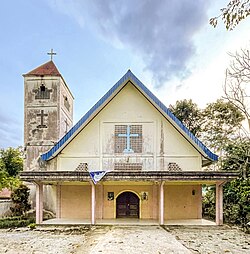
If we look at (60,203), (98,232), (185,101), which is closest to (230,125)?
(185,101)

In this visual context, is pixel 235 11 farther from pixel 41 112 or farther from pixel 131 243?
pixel 41 112

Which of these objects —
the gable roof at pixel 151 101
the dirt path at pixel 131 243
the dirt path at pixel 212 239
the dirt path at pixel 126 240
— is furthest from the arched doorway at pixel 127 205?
the gable roof at pixel 151 101

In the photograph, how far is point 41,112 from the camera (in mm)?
20953

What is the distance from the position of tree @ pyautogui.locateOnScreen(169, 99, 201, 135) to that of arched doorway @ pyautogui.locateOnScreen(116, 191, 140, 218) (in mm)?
14228

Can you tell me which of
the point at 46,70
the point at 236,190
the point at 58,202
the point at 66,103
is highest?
the point at 46,70

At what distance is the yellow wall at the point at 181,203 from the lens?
47.1 ft

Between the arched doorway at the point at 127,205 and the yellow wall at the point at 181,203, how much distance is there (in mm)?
1449

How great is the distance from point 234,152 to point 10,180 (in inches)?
503

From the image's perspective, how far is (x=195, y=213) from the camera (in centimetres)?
1438

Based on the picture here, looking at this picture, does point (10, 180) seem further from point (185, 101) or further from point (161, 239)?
point (185, 101)

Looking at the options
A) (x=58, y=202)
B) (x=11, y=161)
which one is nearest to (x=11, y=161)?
(x=11, y=161)

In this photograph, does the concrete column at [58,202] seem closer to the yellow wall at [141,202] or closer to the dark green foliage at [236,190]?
the yellow wall at [141,202]

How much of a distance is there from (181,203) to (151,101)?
5.08 m

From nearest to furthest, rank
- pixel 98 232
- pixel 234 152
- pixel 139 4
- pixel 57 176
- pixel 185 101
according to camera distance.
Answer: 1. pixel 139 4
2. pixel 98 232
3. pixel 57 176
4. pixel 234 152
5. pixel 185 101
